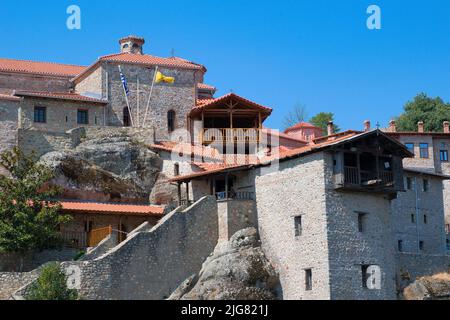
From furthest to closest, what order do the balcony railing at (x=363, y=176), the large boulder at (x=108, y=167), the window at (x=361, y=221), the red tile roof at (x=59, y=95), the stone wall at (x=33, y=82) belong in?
the stone wall at (x=33, y=82) < the red tile roof at (x=59, y=95) < the large boulder at (x=108, y=167) < the window at (x=361, y=221) < the balcony railing at (x=363, y=176)

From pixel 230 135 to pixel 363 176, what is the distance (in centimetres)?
1419

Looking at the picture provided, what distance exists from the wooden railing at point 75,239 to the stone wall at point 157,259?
3.76 m

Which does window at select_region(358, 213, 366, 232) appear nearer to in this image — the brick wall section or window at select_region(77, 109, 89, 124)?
the brick wall section

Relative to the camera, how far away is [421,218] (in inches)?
2282

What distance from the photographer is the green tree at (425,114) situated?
90.3m

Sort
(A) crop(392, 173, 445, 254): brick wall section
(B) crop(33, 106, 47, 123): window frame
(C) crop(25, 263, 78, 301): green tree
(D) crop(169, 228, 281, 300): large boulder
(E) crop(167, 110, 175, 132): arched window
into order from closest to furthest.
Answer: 1. (C) crop(25, 263, 78, 301): green tree
2. (D) crop(169, 228, 281, 300): large boulder
3. (A) crop(392, 173, 445, 254): brick wall section
4. (B) crop(33, 106, 47, 123): window frame
5. (E) crop(167, 110, 175, 132): arched window

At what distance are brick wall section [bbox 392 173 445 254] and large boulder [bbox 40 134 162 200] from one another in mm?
14986

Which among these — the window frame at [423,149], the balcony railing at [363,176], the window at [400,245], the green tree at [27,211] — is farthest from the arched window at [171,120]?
the window frame at [423,149]

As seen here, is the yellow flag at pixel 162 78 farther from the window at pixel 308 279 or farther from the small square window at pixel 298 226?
the window at pixel 308 279

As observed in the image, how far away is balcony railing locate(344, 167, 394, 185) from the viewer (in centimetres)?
4903

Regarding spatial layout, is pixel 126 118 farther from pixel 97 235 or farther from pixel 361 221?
pixel 361 221

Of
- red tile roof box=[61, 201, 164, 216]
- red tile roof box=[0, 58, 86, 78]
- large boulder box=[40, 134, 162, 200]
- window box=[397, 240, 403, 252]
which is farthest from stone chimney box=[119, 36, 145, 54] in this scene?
window box=[397, 240, 403, 252]

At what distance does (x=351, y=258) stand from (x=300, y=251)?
2.62m
